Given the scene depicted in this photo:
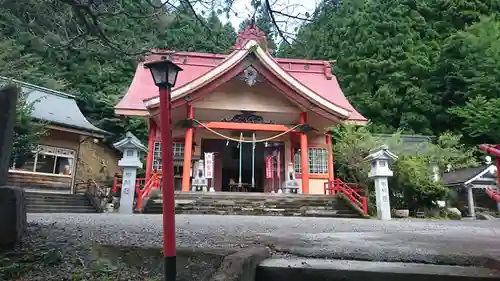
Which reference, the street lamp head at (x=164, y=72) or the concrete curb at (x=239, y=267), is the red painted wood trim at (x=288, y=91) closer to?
the street lamp head at (x=164, y=72)

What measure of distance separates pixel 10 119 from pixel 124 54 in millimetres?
1490

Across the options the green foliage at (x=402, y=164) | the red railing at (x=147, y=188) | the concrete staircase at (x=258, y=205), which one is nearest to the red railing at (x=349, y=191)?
the concrete staircase at (x=258, y=205)

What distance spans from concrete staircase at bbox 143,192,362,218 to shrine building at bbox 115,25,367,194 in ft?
3.88

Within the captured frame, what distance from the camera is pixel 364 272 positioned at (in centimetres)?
240

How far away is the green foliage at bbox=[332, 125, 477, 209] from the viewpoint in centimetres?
1187

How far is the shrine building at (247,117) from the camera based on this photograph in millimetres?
12336

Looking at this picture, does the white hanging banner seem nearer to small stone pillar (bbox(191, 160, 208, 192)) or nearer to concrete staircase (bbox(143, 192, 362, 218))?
small stone pillar (bbox(191, 160, 208, 192))

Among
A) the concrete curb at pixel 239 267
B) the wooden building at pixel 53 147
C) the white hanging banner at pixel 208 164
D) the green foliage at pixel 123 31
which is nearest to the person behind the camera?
the concrete curb at pixel 239 267

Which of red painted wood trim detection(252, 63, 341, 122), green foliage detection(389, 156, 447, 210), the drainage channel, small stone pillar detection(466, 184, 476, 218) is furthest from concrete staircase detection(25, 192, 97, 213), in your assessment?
small stone pillar detection(466, 184, 476, 218)

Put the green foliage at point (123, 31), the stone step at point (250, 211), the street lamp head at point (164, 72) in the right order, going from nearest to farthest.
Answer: the street lamp head at point (164, 72), the green foliage at point (123, 31), the stone step at point (250, 211)

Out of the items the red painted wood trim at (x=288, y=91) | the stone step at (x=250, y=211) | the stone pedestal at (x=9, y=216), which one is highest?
the red painted wood trim at (x=288, y=91)

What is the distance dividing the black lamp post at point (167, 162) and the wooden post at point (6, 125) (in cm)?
124

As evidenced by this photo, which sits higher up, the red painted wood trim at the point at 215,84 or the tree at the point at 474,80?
the tree at the point at 474,80

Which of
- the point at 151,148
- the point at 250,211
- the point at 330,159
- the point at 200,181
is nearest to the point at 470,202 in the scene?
the point at 330,159
